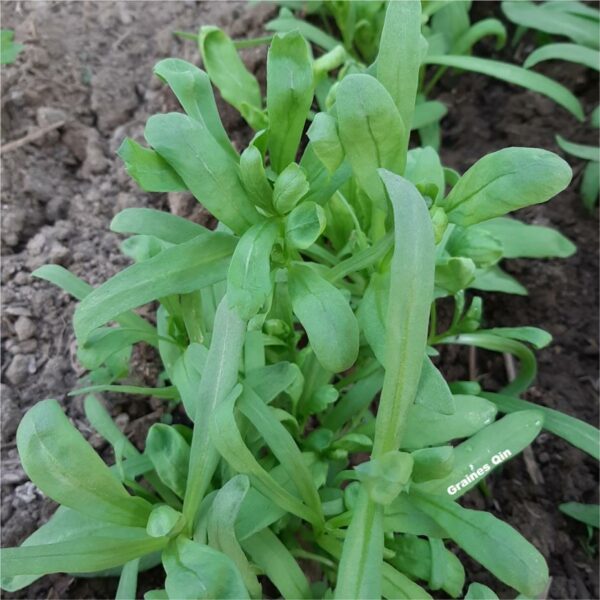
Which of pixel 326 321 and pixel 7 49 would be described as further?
pixel 7 49

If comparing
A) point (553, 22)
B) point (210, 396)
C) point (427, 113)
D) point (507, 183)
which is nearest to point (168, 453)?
point (210, 396)

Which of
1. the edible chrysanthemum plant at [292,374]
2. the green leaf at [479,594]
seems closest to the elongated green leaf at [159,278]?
the edible chrysanthemum plant at [292,374]

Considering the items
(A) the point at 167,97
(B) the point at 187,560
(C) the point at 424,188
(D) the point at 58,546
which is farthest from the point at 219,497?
(A) the point at 167,97

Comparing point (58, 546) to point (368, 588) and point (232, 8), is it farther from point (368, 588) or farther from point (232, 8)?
point (232, 8)

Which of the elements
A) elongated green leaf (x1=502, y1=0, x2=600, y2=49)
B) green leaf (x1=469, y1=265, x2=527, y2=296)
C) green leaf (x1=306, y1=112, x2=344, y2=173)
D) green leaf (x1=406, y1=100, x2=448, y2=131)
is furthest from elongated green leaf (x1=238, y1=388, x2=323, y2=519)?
elongated green leaf (x1=502, y1=0, x2=600, y2=49)

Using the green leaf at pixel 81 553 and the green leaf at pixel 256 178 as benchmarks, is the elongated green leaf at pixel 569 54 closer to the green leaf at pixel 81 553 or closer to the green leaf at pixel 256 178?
the green leaf at pixel 256 178

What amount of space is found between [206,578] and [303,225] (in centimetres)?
42

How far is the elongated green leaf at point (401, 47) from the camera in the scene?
0.86m

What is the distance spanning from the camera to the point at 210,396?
2.86ft

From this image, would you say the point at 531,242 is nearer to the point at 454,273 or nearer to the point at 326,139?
the point at 454,273

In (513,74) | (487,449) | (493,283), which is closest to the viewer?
(487,449)

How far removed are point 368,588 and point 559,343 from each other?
880 mm

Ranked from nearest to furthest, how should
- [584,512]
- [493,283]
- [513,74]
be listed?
[584,512], [493,283], [513,74]

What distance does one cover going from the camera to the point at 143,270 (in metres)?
0.87
